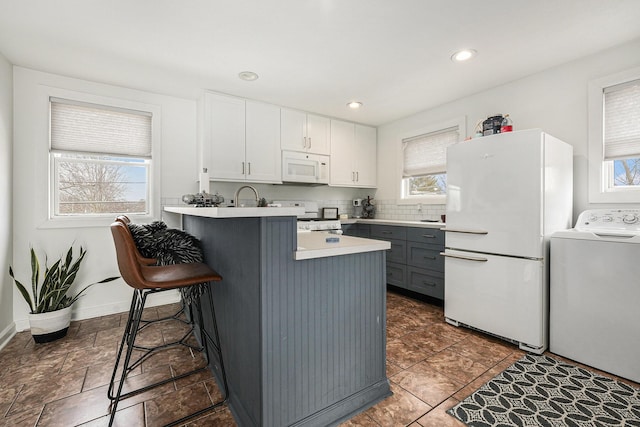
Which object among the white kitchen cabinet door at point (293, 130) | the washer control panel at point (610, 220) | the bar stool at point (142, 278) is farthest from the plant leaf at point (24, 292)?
the washer control panel at point (610, 220)

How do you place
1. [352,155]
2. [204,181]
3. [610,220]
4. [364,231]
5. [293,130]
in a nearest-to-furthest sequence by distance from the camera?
1. [610,220]
2. [204,181]
3. [293,130]
4. [364,231]
5. [352,155]

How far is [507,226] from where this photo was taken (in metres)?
2.27

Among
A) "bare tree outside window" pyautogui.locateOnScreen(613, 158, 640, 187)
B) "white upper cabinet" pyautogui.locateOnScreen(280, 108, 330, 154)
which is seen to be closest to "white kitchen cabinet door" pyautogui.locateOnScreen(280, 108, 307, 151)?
"white upper cabinet" pyautogui.locateOnScreen(280, 108, 330, 154)

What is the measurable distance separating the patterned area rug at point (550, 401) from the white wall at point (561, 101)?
1.40m

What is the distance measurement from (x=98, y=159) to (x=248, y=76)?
5.81 feet

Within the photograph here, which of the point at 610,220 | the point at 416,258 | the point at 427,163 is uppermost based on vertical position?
the point at 427,163

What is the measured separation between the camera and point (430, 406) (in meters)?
1.58

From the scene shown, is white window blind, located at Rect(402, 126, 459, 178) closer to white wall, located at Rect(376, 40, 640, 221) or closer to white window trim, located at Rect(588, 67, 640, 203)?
white wall, located at Rect(376, 40, 640, 221)

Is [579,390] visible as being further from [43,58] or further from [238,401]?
[43,58]

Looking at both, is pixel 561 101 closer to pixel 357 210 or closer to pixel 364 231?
pixel 364 231

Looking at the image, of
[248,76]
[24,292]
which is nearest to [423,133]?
[248,76]

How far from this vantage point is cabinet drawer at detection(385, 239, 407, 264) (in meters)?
3.48

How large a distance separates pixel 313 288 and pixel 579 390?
5.71ft

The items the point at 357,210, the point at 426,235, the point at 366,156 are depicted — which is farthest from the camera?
the point at 357,210
